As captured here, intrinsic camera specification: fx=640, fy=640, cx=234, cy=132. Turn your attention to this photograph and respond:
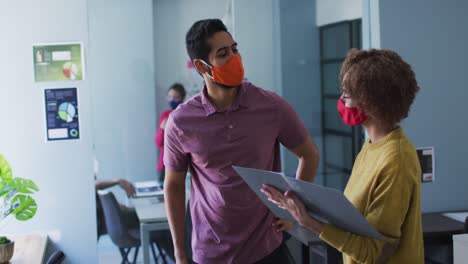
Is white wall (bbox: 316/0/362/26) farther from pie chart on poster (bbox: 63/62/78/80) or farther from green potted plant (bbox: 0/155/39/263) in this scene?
green potted plant (bbox: 0/155/39/263)

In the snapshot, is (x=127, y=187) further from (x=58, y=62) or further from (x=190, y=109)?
(x=190, y=109)

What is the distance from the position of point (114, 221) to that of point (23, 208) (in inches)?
44.4

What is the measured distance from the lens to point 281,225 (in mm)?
2342

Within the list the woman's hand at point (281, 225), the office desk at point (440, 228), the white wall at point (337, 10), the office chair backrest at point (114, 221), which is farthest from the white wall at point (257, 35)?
the woman's hand at point (281, 225)

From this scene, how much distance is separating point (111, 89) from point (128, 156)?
56cm

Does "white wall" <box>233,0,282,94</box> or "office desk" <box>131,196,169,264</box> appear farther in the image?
"white wall" <box>233,0,282,94</box>

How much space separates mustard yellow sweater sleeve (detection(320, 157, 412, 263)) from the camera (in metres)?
1.81

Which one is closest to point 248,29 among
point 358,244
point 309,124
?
point 309,124

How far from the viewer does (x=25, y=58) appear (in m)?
3.57

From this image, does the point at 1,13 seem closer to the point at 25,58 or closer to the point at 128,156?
the point at 25,58

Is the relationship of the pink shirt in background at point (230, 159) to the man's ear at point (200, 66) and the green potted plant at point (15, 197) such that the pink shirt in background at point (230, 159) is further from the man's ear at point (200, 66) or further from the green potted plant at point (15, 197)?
the green potted plant at point (15, 197)

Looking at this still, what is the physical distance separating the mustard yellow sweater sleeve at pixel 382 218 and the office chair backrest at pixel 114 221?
2.41 m

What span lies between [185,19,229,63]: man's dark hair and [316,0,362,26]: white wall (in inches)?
77.3

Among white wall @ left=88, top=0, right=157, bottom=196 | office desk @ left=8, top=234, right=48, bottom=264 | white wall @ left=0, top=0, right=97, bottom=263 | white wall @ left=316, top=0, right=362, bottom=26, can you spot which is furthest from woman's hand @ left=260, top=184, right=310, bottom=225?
Result: white wall @ left=88, top=0, right=157, bottom=196
